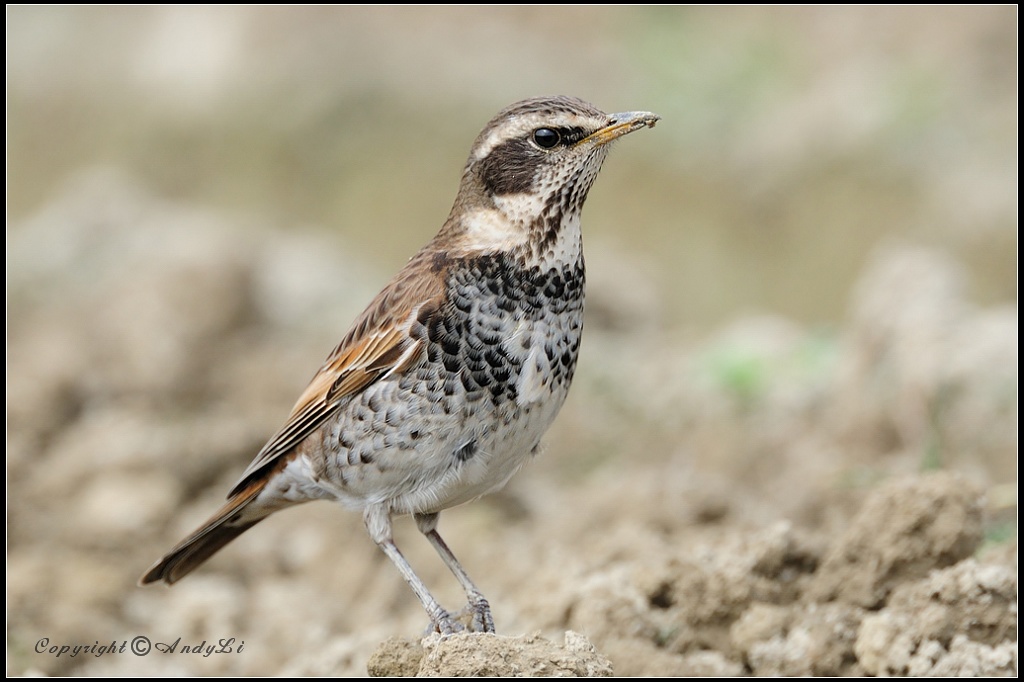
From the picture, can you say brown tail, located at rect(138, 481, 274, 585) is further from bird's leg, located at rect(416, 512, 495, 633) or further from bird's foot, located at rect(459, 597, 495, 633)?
bird's foot, located at rect(459, 597, 495, 633)

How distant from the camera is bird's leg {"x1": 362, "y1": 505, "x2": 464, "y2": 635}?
4320 mm

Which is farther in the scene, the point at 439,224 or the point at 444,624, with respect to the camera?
the point at 439,224

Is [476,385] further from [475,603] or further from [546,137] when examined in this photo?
[546,137]

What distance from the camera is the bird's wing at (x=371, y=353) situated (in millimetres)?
4461

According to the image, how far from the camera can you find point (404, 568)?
454 centimetres

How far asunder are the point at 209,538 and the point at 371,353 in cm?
117

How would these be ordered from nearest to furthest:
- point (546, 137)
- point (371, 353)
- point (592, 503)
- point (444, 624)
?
point (444, 624) → point (546, 137) → point (371, 353) → point (592, 503)

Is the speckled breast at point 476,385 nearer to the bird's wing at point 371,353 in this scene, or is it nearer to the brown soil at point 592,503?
the bird's wing at point 371,353

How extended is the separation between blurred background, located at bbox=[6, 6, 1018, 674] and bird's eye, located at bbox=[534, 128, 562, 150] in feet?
6.54

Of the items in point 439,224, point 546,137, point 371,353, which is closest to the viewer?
point 546,137

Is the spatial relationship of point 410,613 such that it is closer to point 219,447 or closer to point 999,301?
point 219,447

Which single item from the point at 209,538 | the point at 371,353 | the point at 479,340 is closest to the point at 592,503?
the point at 209,538

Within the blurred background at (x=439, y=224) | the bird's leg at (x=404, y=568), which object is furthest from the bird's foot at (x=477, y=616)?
the blurred background at (x=439, y=224)

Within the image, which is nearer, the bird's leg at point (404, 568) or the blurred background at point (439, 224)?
the bird's leg at point (404, 568)
